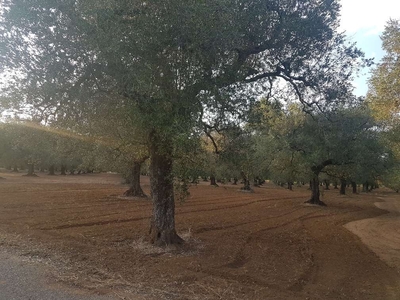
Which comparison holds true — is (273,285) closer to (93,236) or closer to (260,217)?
(93,236)

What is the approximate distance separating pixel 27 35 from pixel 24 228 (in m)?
8.60

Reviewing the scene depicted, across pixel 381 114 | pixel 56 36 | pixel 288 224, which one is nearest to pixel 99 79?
pixel 56 36

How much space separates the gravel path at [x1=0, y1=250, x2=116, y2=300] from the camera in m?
7.26

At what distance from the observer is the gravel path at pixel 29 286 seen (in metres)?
7.26

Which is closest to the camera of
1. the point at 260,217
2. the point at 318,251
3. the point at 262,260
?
the point at 262,260

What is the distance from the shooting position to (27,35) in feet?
35.9

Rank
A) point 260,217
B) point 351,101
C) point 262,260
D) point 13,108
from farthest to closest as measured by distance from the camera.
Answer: point 260,217, point 351,101, point 262,260, point 13,108

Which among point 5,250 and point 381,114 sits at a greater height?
point 381,114

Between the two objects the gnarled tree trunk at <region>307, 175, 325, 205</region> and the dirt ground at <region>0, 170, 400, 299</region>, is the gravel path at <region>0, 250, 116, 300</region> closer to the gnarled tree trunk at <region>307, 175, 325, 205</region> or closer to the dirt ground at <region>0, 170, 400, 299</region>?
the dirt ground at <region>0, 170, 400, 299</region>

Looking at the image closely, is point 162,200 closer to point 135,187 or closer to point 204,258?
point 204,258

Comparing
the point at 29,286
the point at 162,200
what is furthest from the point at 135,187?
the point at 29,286

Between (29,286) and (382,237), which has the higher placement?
(29,286)

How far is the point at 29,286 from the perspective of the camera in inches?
308

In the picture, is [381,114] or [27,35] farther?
[381,114]
